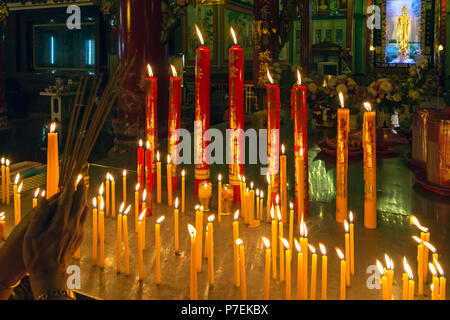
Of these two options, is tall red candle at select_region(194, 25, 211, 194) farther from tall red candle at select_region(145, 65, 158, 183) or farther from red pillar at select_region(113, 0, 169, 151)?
red pillar at select_region(113, 0, 169, 151)

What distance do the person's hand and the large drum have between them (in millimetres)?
1034

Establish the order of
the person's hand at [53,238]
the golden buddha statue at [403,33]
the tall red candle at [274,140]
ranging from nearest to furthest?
the person's hand at [53,238]
the tall red candle at [274,140]
the golden buddha statue at [403,33]

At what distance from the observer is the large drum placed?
135 centimetres

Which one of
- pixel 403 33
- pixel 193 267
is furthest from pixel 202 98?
pixel 403 33

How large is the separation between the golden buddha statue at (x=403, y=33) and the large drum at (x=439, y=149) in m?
9.89

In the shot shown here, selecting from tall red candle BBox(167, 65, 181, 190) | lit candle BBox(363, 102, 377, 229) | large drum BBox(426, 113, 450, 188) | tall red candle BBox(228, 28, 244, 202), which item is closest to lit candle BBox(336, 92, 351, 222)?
lit candle BBox(363, 102, 377, 229)

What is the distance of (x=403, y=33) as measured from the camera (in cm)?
1060

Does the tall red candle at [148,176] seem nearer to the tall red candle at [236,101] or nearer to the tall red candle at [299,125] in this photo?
the tall red candle at [236,101]

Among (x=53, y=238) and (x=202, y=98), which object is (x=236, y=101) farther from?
(x=53, y=238)

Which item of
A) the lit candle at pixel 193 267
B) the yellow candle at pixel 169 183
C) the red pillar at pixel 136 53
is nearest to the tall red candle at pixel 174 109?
the yellow candle at pixel 169 183

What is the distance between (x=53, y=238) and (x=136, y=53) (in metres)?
2.38

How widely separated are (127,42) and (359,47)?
9.66m

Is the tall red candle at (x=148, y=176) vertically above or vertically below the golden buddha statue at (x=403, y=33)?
below

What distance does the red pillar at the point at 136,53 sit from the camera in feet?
9.71
